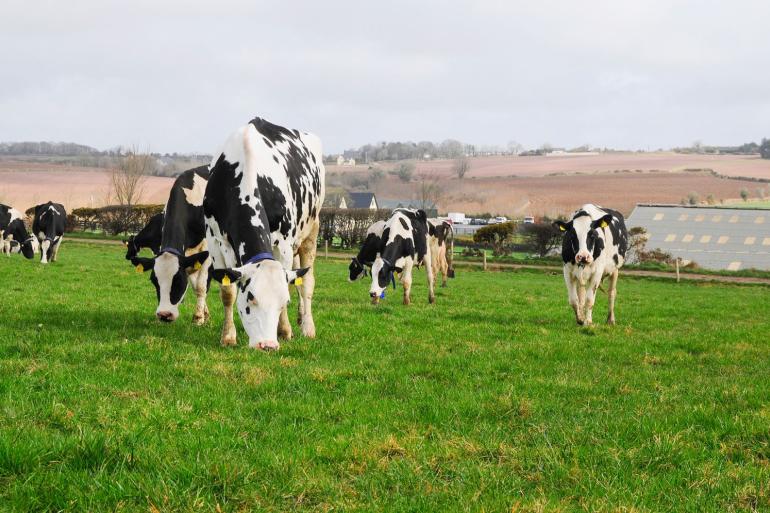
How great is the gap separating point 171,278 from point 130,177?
204 ft

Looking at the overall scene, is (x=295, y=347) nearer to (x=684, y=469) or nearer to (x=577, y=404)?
(x=577, y=404)

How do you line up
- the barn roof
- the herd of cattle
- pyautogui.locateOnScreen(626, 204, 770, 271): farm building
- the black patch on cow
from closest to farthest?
the herd of cattle
the black patch on cow
pyautogui.locateOnScreen(626, 204, 770, 271): farm building
the barn roof

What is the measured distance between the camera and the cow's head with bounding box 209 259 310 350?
788 centimetres

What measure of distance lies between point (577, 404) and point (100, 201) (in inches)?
2775

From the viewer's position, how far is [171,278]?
10188 millimetres

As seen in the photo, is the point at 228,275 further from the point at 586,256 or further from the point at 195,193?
the point at 586,256

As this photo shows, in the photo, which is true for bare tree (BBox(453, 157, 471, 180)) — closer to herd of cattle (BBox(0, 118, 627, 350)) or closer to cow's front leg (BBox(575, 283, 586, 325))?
cow's front leg (BBox(575, 283, 586, 325))

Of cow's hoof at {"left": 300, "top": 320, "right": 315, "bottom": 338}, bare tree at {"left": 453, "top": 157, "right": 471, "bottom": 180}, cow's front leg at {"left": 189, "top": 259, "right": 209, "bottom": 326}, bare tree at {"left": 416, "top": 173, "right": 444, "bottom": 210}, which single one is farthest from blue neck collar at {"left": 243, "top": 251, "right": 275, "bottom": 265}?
bare tree at {"left": 453, "top": 157, "right": 471, "bottom": 180}

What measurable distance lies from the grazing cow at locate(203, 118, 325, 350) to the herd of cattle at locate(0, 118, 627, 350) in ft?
0.04

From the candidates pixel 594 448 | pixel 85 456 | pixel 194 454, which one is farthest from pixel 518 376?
pixel 85 456

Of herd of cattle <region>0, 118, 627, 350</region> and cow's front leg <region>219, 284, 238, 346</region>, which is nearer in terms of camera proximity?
herd of cattle <region>0, 118, 627, 350</region>

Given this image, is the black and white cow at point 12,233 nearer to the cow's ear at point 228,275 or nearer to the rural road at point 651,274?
the rural road at point 651,274

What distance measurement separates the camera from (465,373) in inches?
308

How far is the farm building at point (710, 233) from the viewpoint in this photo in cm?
4312
